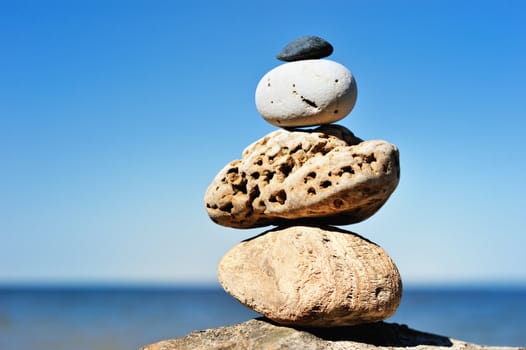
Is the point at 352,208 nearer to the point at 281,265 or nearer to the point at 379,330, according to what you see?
the point at 281,265

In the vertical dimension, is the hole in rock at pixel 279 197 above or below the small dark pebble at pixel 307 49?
below

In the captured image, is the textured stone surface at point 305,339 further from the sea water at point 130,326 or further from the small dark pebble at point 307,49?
the sea water at point 130,326

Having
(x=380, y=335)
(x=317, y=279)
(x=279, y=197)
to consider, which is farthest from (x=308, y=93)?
(x=380, y=335)

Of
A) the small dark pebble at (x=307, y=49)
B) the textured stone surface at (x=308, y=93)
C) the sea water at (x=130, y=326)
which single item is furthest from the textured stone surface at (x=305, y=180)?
the sea water at (x=130, y=326)

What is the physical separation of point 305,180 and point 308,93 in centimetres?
120

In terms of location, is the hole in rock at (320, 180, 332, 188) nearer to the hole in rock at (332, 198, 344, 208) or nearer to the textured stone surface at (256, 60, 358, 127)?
the hole in rock at (332, 198, 344, 208)

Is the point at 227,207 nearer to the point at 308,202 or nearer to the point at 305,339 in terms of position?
the point at 308,202

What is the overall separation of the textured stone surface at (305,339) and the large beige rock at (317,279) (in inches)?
7.3

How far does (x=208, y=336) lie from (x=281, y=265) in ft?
4.78

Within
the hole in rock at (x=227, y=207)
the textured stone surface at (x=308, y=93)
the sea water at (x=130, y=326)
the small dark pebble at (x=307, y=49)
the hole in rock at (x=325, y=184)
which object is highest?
the small dark pebble at (x=307, y=49)

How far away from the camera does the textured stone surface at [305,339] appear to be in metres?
9.09

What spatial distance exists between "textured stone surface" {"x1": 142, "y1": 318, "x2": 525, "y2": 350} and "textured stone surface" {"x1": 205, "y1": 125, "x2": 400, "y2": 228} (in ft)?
4.83

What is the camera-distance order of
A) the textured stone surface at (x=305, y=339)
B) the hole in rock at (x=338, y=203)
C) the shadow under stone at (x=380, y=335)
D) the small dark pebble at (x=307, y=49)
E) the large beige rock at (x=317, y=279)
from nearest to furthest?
the large beige rock at (x=317, y=279) → the textured stone surface at (x=305, y=339) → the hole in rock at (x=338, y=203) → the shadow under stone at (x=380, y=335) → the small dark pebble at (x=307, y=49)

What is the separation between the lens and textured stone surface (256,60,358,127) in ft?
32.0
